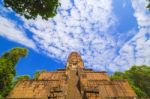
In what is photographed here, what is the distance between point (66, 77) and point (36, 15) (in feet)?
76.1

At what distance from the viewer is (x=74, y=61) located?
5075 centimetres

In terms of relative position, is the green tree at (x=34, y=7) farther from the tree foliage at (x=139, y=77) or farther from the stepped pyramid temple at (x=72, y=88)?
the tree foliage at (x=139, y=77)

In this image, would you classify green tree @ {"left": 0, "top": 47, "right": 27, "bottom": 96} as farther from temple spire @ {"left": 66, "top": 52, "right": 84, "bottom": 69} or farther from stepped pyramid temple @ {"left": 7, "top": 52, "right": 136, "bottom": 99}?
temple spire @ {"left": 66, "top": 52, "right": 84, "bottom": 69}

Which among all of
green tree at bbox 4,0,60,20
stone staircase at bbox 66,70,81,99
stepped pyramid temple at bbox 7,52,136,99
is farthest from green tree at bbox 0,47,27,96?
green tree at bbox 4,0,60,20

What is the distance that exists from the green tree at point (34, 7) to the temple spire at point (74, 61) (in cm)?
3256

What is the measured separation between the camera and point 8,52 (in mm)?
47844

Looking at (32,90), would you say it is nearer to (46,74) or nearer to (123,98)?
(46,74)

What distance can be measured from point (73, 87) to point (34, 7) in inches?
807

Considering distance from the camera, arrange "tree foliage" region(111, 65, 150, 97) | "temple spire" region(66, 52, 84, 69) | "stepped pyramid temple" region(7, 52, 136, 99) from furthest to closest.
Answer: "tree foliage" region(111, 65, 150, 97) → "temple spire" region(66, 52, 84, 69) → "stepped pyramid temple" region(7, 52, 136, 99)

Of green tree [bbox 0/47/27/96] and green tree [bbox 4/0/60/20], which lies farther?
green tree [bbox 0/47/27/96]

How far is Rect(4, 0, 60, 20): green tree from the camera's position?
15.6m

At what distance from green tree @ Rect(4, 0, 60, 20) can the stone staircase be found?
53.0ft

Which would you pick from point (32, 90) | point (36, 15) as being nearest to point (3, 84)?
point (32, 90)

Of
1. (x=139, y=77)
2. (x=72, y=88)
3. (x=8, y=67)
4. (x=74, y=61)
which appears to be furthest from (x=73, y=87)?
(x=139, y=77)
